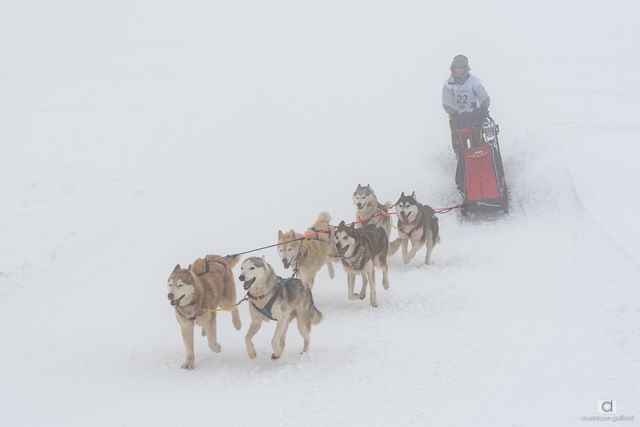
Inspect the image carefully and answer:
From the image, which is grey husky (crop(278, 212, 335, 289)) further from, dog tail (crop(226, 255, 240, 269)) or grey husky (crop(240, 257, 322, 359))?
grey husky (crop(240, 257, 322, 359))

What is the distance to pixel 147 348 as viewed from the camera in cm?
659

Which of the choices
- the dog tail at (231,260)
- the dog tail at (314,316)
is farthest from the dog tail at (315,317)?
the dog tail at (231,260)

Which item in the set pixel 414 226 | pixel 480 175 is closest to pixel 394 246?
pixel 414 226

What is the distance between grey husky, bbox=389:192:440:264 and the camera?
8.19 meters

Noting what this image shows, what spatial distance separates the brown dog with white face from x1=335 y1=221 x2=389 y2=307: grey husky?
1.21 m

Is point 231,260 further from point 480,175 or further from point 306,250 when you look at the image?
point 480,175

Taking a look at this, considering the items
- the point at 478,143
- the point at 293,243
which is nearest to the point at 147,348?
the point at 293,243

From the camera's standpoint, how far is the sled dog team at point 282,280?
5.65 m

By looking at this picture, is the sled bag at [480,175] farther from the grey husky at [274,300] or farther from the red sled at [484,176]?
the grey husky at [274,300]

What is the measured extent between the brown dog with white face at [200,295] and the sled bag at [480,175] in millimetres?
4306

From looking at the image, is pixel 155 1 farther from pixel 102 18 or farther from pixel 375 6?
pixel 375 6

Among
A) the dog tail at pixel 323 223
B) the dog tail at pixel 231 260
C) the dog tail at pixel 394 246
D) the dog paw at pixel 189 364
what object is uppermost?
the dog tail at pixel 323 223

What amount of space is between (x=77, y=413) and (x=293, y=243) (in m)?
2.67

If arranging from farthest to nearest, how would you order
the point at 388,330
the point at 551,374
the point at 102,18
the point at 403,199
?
the point at 102,18 < the point at 403,199 < the point at 388,330 < the point at 551,374
